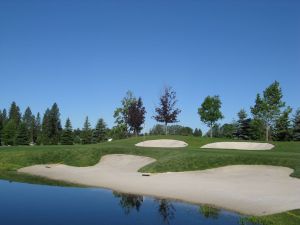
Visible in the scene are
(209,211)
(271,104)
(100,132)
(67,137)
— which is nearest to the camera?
(209,211)

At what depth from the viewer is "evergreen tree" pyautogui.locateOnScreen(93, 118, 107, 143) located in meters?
96.9

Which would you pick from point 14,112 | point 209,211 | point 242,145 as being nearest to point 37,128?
point 14,112

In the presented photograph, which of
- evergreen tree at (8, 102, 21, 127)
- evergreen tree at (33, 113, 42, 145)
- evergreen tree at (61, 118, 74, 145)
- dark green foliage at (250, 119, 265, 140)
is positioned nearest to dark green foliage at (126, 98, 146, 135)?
dark green foliage at (250, 119, 265, 140)

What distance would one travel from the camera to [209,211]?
1644 cm

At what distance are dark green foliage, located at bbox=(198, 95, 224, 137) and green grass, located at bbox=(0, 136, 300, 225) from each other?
19.6 m

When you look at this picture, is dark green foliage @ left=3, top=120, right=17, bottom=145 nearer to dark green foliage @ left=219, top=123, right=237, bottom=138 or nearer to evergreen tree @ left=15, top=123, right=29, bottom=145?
evergreen tree @ left=15, top=123, right=29, bottom=145

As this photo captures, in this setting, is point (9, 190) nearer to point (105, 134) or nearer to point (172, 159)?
point (172, 159)

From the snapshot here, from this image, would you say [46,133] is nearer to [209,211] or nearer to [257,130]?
[257,130]

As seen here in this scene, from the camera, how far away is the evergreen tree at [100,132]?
96875 millimetres

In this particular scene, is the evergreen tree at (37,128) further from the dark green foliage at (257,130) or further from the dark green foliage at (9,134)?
the dark green foliage at (257,130)

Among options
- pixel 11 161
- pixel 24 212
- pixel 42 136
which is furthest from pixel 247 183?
pixel 42 136

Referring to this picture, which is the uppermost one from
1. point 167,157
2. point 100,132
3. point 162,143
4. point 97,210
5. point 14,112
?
point 14,112

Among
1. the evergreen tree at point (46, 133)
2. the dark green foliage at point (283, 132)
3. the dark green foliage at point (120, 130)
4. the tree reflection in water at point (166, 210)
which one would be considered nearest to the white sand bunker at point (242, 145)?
the tree reflection in water at point (166, 210)

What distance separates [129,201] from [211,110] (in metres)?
48.3
